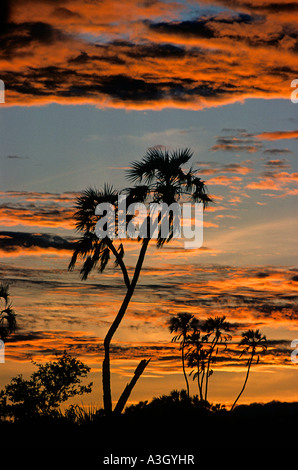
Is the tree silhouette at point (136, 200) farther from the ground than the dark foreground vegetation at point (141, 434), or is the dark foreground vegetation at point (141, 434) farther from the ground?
the tree silhouette at point (136, 200)

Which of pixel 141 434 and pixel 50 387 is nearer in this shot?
pixel 141 434

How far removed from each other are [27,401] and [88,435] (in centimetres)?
2849

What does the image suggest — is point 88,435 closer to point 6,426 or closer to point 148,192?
point 6,426

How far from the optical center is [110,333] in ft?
92.5

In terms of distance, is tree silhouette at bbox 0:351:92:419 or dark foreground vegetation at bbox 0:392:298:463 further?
tree silhouette at bbox 0:351:92:419

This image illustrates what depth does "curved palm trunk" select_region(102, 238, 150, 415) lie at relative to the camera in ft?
90.0

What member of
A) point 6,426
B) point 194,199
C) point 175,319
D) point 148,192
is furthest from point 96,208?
A: point 175,319

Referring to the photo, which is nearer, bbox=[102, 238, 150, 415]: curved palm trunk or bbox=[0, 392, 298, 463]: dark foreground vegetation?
bbox=[0, 392, 298, 463]: dark foreground vegetation

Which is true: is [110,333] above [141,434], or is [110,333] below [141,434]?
above

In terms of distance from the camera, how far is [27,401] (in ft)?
154

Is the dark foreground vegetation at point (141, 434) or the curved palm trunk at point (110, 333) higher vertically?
the curved palm trunk at point (110, 333)

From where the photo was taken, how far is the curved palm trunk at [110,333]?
27.4 meters

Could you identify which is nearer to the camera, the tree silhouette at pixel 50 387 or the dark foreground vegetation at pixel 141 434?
the dark foreground vegetation at pixel 141 434

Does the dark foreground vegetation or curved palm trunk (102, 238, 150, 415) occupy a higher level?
curved palm trunk (102, 238, 150, 415)
